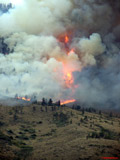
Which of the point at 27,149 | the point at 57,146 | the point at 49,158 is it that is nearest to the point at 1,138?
the point at 27,149

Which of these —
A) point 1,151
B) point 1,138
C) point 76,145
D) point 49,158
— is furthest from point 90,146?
point 1,138

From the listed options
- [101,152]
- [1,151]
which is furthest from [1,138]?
[101,152]

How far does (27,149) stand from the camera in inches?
7003

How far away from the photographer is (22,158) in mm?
151875

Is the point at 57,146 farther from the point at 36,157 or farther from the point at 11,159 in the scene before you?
the point at 11,159

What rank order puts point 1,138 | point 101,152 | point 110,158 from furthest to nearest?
1. point 1,138
2. point 101,152
3. point 110,158

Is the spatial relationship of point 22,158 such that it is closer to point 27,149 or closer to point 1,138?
point 27,149

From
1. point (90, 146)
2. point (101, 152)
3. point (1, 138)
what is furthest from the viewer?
point (1, 138)

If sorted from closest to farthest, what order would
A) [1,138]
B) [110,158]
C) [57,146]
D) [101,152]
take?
[110,158] → [101,152] → [57,146] → [1,138]

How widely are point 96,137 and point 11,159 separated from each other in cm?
8691

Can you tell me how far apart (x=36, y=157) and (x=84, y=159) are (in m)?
36.2

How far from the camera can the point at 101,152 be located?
147375mm

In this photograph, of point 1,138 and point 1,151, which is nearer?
point 1,151

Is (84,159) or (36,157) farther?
(36,157)
